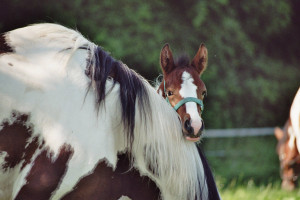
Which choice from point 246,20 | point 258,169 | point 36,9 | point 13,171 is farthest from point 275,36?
point 13,171

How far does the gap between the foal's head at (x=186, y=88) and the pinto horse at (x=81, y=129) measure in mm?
381

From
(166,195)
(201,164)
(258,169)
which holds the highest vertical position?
(258,169)

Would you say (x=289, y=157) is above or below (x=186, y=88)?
above

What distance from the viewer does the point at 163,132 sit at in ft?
7.86

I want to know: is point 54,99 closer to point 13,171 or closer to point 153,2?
point 13,171

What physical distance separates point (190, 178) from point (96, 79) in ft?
2.15

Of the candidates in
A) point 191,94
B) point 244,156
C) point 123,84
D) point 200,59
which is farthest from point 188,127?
point 244,156

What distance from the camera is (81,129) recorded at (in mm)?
2209

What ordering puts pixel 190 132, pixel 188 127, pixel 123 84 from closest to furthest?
pixel 123 84 < pixel 190 132 < pixel 188 127

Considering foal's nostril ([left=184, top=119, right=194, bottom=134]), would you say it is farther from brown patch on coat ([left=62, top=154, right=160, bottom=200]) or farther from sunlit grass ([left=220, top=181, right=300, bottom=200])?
sunlit grass ([left=220, top=181, right=300, bottom=200])

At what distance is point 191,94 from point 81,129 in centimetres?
132

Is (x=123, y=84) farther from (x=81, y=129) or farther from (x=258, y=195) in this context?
(x=258, y=195)

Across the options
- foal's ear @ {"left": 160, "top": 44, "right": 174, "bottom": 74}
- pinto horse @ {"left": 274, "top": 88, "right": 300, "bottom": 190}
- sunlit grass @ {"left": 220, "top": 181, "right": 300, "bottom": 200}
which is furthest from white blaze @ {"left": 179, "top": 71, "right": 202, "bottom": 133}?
pinto horse @ {"left": 274, "top": 88, "right": 300, "bottom": 190}

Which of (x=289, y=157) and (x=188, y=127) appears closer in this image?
(x=188, y=127)
